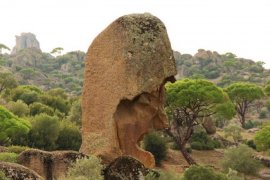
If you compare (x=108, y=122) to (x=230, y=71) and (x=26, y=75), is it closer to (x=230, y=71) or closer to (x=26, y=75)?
(x=26, y=75)

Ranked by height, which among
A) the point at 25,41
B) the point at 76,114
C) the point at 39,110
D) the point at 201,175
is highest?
the point at 25,41

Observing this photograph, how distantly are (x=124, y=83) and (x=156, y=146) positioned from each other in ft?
42.9

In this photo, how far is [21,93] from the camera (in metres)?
42.8

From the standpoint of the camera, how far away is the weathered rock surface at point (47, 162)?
11922 millimetres

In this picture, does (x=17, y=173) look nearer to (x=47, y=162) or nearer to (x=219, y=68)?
(x=47, y=162)

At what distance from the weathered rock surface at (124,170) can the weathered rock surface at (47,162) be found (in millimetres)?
1336

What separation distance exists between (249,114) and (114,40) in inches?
2248

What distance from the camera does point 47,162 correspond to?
1200 centimetres

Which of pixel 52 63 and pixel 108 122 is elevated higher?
pixel 52 63

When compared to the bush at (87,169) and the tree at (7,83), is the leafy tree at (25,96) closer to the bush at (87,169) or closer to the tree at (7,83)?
the tree at (7,83)

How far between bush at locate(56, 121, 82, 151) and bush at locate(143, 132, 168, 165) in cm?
438

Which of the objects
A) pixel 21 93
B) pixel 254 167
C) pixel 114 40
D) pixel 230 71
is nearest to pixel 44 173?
pixel 114 40

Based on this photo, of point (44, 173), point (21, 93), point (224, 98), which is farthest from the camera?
point (21, 93)

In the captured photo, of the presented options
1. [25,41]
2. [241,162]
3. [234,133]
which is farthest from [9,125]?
[25,41]
